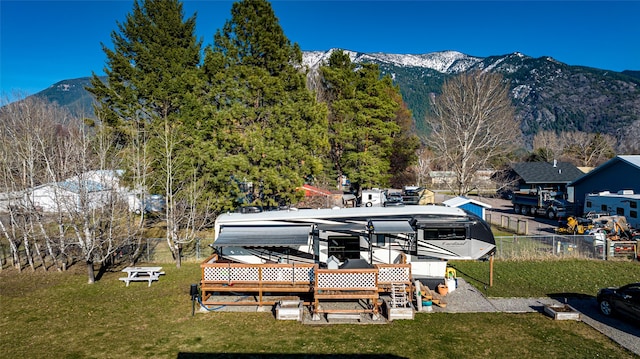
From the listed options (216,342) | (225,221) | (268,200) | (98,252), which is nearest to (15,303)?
(98,252)

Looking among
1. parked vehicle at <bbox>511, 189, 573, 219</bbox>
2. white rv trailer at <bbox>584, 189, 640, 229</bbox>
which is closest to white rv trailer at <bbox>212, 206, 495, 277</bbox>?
white rv trailer at <bbox>584, 189, 640, 229</bbox>

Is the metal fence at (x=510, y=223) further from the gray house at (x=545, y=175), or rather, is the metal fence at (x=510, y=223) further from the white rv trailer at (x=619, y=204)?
the gray house at (x=545, y=175)

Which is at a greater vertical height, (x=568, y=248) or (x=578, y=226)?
(x=578, y=226)

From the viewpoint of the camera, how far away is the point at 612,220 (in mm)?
21594

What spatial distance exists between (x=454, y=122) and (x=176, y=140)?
74.7 ft

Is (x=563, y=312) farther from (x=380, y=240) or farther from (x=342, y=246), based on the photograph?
Answer: (x=342, y=246)

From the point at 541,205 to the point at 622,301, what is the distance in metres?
21.7

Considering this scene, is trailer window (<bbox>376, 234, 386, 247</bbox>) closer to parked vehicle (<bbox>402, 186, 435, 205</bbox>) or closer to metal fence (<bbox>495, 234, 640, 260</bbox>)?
metal fence (<bbox>495, 234, 640, 260</bbox>)

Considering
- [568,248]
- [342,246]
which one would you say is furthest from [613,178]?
[342,246]

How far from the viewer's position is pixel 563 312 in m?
10.7

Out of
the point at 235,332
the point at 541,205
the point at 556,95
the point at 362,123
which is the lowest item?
the point at 235,332

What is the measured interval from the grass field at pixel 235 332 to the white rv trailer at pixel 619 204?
12934 mm

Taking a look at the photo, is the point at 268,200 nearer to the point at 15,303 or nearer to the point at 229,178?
the point at 229,178

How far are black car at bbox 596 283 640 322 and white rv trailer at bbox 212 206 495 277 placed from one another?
3.50 m
